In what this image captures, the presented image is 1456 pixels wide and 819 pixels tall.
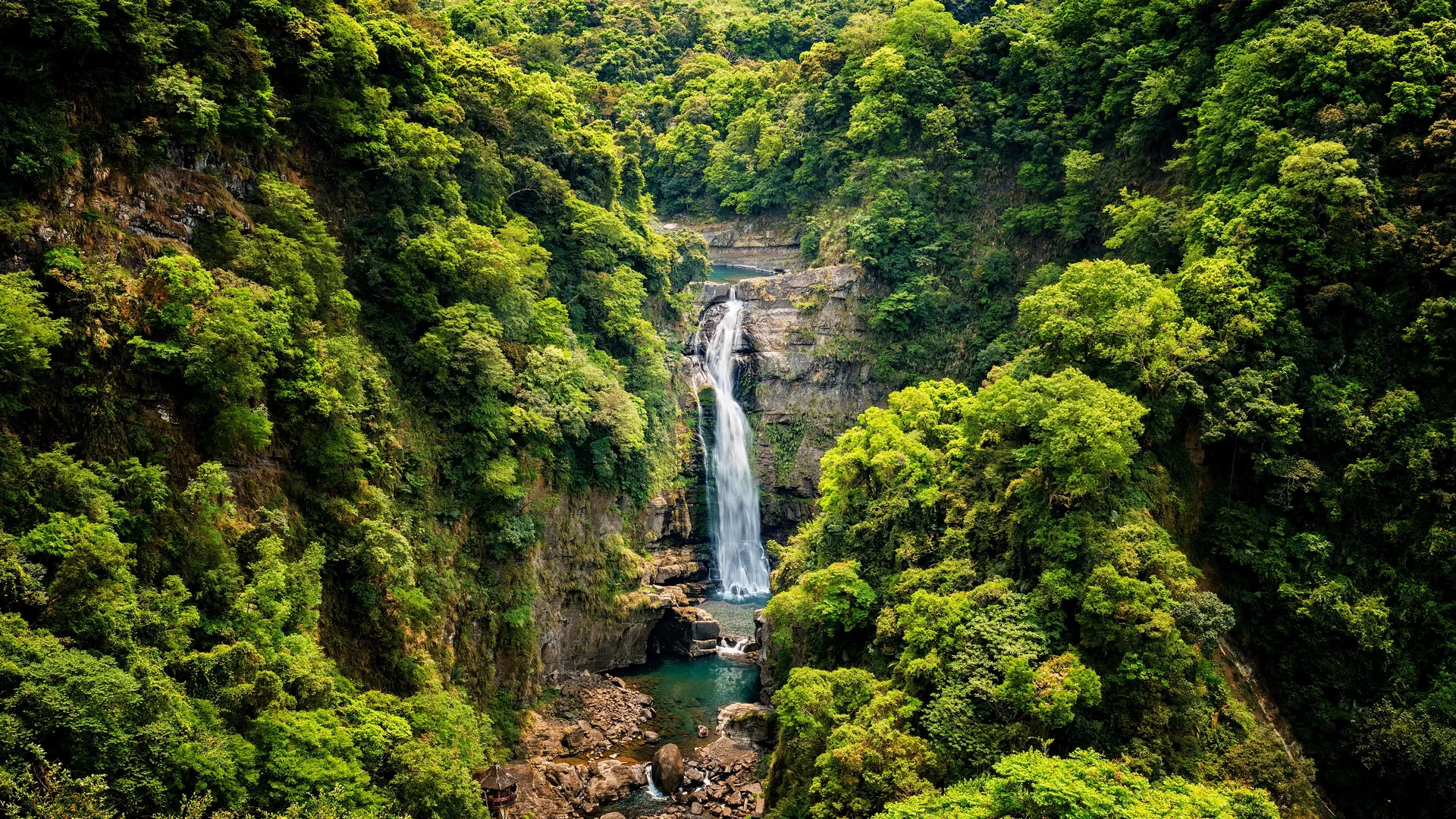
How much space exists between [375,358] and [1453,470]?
88.4ft

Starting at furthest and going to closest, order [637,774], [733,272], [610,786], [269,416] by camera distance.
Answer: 1. [733,272]
2. [637,774]
3. [610,786]
4. [269,416]

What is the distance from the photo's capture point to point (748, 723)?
2712cm

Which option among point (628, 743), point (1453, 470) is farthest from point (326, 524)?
point (1453, 470)

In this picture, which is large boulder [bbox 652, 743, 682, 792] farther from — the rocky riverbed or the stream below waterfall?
the stream below waterfall

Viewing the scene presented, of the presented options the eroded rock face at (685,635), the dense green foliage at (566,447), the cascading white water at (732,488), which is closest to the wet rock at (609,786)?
the dense green foliage at (566,447)

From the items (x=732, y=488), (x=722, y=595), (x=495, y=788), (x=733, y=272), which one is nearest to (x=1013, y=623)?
(x=495, y=788)

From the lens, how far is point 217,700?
1401 cm

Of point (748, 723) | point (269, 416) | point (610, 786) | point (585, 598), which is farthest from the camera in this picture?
point (585, 598)

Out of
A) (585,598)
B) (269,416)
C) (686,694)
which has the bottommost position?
(686,694)

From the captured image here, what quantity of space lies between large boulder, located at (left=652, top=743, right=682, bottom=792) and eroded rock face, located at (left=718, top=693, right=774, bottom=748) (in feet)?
8.90

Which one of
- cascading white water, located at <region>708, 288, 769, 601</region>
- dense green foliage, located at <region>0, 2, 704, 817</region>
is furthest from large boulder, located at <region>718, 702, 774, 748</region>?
cascading white water, located at <region>708, 288, 769, 601</region>

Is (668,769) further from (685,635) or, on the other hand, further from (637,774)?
(685,635)

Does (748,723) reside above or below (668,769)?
below

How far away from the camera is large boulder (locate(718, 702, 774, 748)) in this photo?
1032 inches
